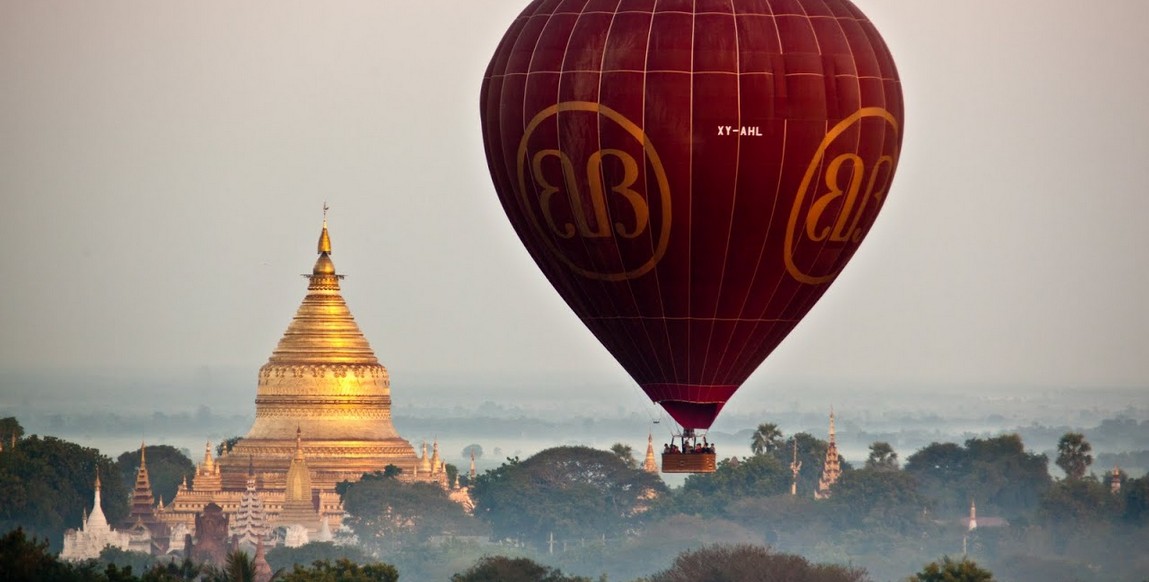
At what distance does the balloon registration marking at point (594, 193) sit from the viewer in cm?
5150

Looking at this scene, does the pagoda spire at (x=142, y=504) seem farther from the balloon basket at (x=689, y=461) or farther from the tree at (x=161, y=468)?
the balloon basket at (x=689, y=461)

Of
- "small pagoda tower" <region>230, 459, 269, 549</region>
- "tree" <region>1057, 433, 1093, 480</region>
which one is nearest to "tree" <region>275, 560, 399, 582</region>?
"small pagoda tower" <region>230, 459, 269, 549</region>

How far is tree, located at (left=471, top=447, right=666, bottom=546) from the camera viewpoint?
11369 centimetres

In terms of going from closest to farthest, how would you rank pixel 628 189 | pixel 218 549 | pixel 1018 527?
pixel 628 189 → pixel 218 549 → pixel 1018 527

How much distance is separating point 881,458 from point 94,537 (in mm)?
30479

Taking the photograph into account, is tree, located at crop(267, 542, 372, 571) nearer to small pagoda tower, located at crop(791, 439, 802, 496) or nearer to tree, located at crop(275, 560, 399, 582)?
small pagoda tower, located at crop(791, 439, 802, 496)

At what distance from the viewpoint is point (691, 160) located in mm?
51562

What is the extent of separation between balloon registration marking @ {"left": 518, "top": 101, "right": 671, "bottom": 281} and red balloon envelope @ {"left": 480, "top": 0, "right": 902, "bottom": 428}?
2 centimetres

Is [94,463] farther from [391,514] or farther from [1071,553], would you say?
[1071,553]

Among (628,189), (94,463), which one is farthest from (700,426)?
(94,463)

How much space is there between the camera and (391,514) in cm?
10750

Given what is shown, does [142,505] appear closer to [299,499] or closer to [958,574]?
[299,499]

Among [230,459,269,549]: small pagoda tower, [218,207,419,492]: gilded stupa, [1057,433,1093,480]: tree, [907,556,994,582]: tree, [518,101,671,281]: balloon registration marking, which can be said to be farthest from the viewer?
[1057,433,1093,480]: tree

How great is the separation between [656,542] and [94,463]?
14.5m
